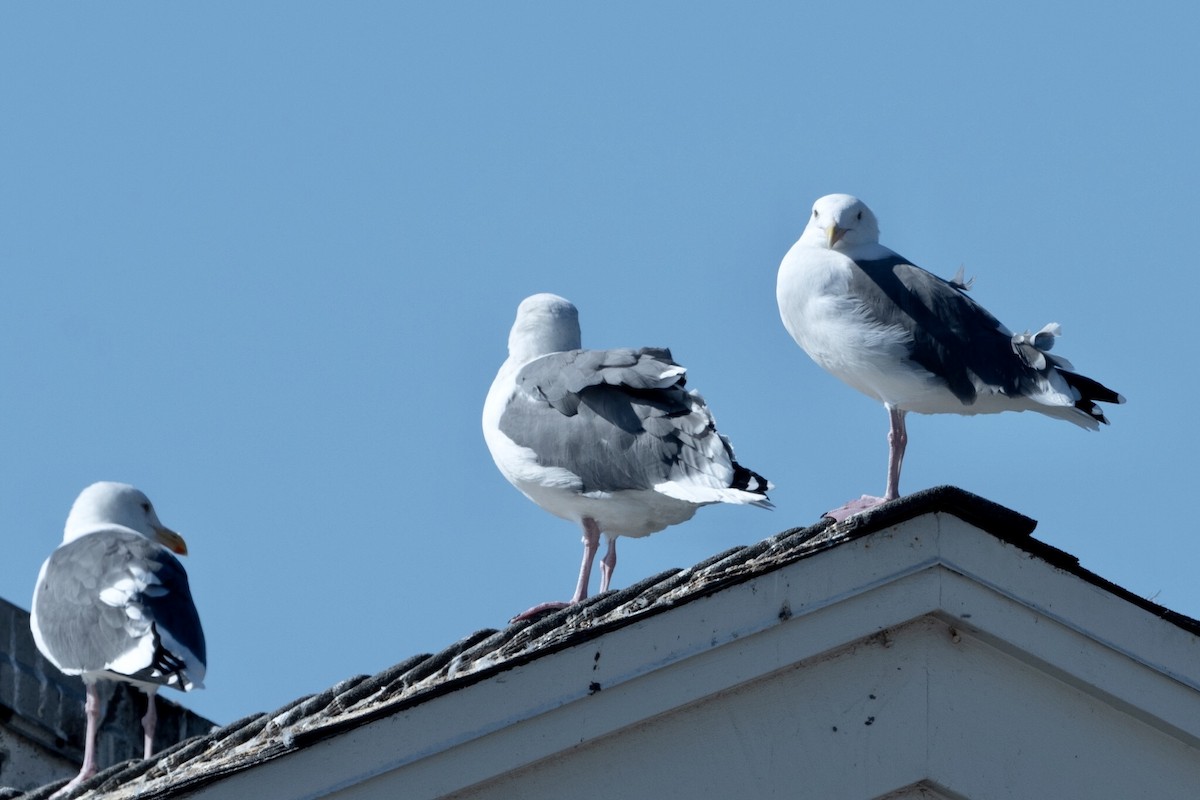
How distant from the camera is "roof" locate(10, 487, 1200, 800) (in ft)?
17.1

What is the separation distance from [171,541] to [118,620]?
2331mm

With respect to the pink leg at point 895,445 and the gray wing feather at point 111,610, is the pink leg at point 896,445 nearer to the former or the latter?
the pink leg at point 895,445

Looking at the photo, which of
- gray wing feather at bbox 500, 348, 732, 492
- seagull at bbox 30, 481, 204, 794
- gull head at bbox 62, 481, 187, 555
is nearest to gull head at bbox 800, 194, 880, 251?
gray wing feather at bbox 500, 348, 732, 492

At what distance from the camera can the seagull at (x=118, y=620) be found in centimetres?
1114

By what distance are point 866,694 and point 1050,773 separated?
463mm

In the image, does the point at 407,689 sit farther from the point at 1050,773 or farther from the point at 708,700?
the point at 1050,773

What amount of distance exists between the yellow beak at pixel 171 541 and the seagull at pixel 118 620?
126 cm

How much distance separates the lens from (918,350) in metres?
9.72

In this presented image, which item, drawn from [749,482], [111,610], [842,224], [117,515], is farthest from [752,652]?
[117,515]

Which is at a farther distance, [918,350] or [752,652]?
[918,350]

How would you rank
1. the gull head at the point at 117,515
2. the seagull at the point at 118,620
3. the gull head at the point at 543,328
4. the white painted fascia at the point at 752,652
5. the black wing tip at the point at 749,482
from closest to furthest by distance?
the white painted fascia at the point at 752,652, the black wing tip at the point at 749,482, the seagull at the point at 118,620, the gull head at the point at 543,328, the gull head at the point at 117,515

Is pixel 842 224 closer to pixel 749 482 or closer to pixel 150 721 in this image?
pixel 749 482

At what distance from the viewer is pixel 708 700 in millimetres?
5266

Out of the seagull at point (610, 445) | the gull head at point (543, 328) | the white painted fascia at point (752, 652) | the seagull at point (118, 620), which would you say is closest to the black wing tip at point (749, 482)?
the seagull at point (610, 445)
